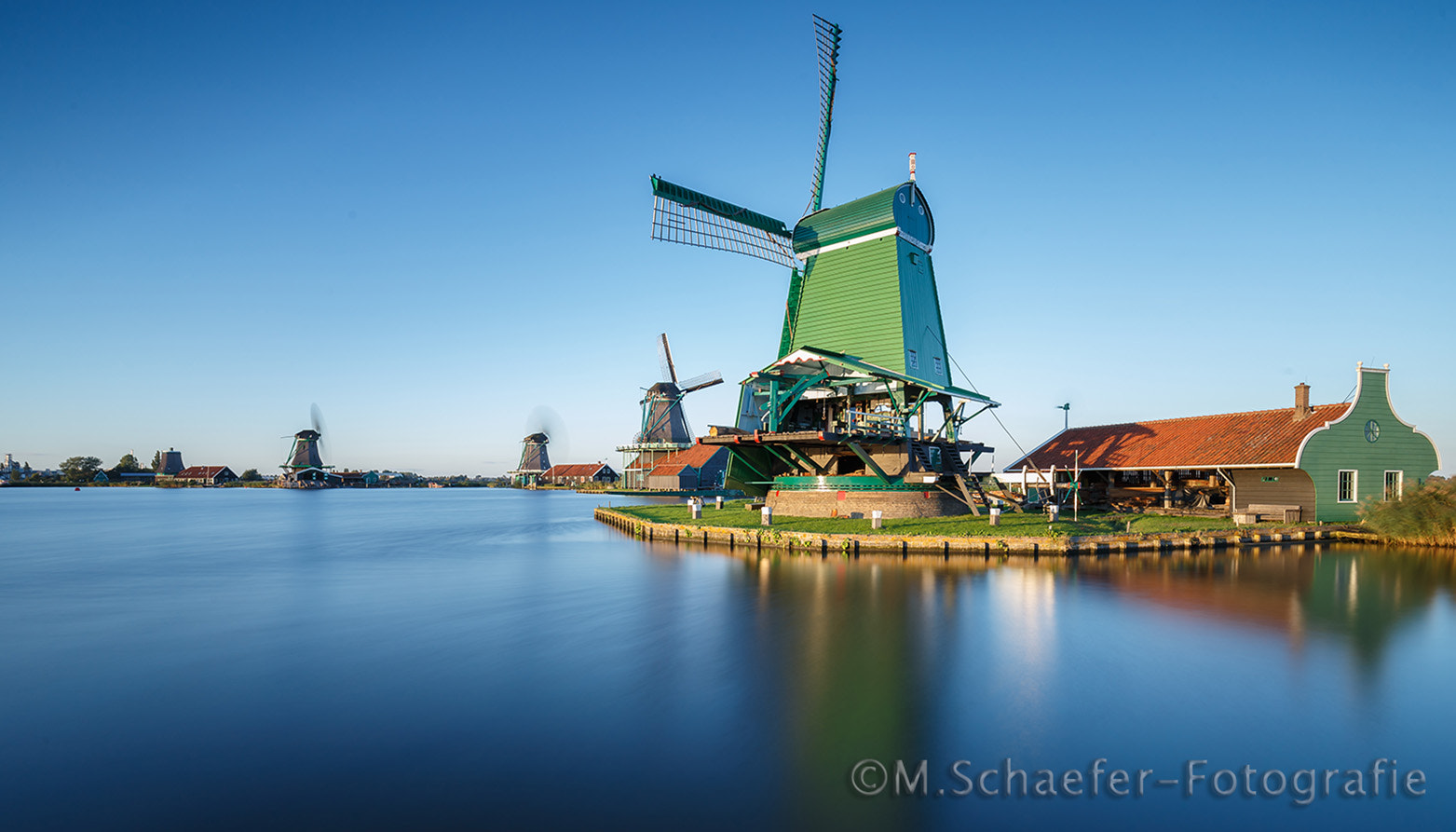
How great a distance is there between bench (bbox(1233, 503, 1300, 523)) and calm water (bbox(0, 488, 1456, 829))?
290 inches

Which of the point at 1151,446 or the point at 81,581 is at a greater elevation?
the point at 1151,446

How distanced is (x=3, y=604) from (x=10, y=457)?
184m

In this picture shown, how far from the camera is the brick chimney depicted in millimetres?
23156

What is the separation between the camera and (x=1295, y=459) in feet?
70.2

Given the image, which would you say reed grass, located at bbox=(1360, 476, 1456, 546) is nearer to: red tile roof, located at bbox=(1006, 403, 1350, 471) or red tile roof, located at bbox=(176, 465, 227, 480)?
red tile roof, located at bbox=(1006, 403, 1350, 471)

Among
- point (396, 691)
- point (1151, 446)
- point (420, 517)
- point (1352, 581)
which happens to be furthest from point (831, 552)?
point (420, 517)

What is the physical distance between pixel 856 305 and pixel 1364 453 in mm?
17734

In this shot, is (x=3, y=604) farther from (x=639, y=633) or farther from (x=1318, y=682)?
(x=1318, y=682)

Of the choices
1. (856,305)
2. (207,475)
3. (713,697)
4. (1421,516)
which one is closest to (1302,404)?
(1421,516)

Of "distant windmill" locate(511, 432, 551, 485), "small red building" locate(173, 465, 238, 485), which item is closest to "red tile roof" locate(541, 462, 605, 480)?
"distant windmill" locate(511, 432, 551, 485)

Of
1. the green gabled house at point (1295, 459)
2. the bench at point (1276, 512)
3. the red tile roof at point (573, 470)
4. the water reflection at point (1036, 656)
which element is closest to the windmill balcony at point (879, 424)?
the green gabled house at point (1295, 459)

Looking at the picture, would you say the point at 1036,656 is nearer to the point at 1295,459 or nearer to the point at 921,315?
the point at 921,315

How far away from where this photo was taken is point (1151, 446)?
2691 cm

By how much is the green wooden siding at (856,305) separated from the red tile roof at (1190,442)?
8.50 meters
